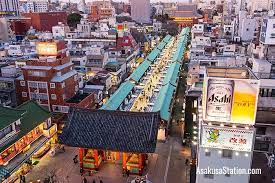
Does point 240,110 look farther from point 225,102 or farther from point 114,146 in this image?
point 114,146

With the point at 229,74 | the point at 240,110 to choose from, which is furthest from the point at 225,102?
the point at 229,74

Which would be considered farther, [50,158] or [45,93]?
[45,93]

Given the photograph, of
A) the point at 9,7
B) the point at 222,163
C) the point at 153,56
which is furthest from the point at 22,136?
the point at 9,7

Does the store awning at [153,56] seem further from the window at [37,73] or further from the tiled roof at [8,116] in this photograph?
the tiled roof at [8,116]

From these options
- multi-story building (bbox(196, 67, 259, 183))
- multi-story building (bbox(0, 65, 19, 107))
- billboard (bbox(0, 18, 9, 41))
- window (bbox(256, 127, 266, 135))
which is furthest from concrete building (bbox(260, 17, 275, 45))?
billboard (bbox(0, 18, 9, 41))

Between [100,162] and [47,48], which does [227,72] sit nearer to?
[100,162]

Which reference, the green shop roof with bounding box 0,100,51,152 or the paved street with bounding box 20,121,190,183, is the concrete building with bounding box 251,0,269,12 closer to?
the paved street with bounding box 20,121,190,183

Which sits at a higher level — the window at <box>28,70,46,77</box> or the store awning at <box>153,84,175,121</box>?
the window at <box>28,70,46,77</box>

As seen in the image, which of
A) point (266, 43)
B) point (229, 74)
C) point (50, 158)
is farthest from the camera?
point (266, 43)
